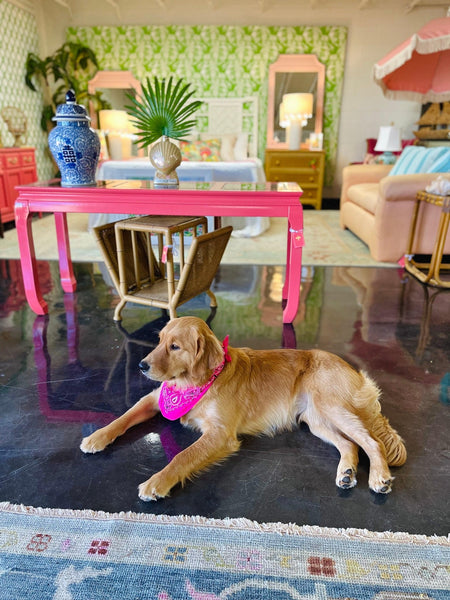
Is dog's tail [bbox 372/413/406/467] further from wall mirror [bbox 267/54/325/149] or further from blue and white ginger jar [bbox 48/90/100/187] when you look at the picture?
wall mirror [bbox 267/54/325/149]

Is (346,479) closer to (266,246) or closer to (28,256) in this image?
(28,256)

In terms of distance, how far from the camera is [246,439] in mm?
1645

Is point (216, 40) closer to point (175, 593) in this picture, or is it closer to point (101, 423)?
point (101, 423)

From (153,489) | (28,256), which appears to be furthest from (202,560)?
(28,256)

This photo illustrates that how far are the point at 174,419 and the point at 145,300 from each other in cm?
110

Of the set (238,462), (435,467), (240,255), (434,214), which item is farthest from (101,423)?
(434,214)

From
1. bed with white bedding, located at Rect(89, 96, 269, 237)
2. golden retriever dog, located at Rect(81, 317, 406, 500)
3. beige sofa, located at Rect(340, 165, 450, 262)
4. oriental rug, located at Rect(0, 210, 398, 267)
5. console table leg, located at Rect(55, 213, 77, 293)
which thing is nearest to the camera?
golden retriever dog, located at Rect(81, 317, 406, 500)

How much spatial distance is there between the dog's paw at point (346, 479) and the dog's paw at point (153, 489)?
0.55 m

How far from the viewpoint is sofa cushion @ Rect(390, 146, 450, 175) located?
4062 mm

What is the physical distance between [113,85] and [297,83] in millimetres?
3305

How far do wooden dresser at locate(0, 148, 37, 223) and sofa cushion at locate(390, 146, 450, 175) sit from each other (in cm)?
476

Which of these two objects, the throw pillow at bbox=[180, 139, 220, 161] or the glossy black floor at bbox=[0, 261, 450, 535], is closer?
the glossy black floor at bbox=[0, 261, 450, 535]

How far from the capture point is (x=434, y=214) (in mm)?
3895

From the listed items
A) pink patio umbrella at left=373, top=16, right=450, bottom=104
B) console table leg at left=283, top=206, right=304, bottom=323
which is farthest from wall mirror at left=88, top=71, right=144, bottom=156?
console table leg at left=283, top=206, right=304, bottom=323
